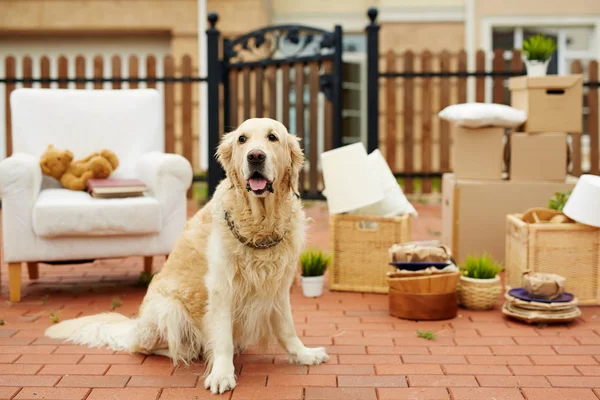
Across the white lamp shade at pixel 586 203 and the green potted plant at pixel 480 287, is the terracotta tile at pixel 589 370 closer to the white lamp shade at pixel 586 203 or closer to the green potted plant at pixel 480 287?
the green potted plant at pixel 480 287

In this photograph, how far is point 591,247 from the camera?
4.25m

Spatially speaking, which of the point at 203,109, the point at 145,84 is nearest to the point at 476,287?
the point at 145,84

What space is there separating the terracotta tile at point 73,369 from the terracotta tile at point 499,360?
1627 mm

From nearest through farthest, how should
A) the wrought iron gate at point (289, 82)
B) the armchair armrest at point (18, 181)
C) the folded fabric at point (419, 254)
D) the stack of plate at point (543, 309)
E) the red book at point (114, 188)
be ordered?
the stack of plate at point (543, 309)
the folded fabric at point (419, 254)
the armchair armrest at point (18, 181)
the red book at point (114, 188)
the wrought iron gate at point (289, 82)

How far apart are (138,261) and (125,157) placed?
95 centimetres

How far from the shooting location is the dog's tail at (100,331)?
349 centimetres

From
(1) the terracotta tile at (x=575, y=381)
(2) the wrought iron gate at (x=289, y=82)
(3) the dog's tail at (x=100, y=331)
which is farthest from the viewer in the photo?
(2) the wrought iron gate at (x=289, y=82)

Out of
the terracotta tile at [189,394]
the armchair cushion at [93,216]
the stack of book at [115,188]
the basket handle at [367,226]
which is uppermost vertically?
the stack of book at [115,188]

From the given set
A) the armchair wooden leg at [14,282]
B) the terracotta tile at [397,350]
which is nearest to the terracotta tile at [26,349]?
the armchair wooden leg at [14,282]

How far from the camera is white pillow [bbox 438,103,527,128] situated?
488 centimetres

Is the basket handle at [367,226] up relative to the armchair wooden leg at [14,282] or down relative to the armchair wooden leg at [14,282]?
up

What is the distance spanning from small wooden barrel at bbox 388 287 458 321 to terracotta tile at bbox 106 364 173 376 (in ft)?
4.41

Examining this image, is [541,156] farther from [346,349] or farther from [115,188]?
[115,188]

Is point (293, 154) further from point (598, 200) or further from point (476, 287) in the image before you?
point (598, 200)
